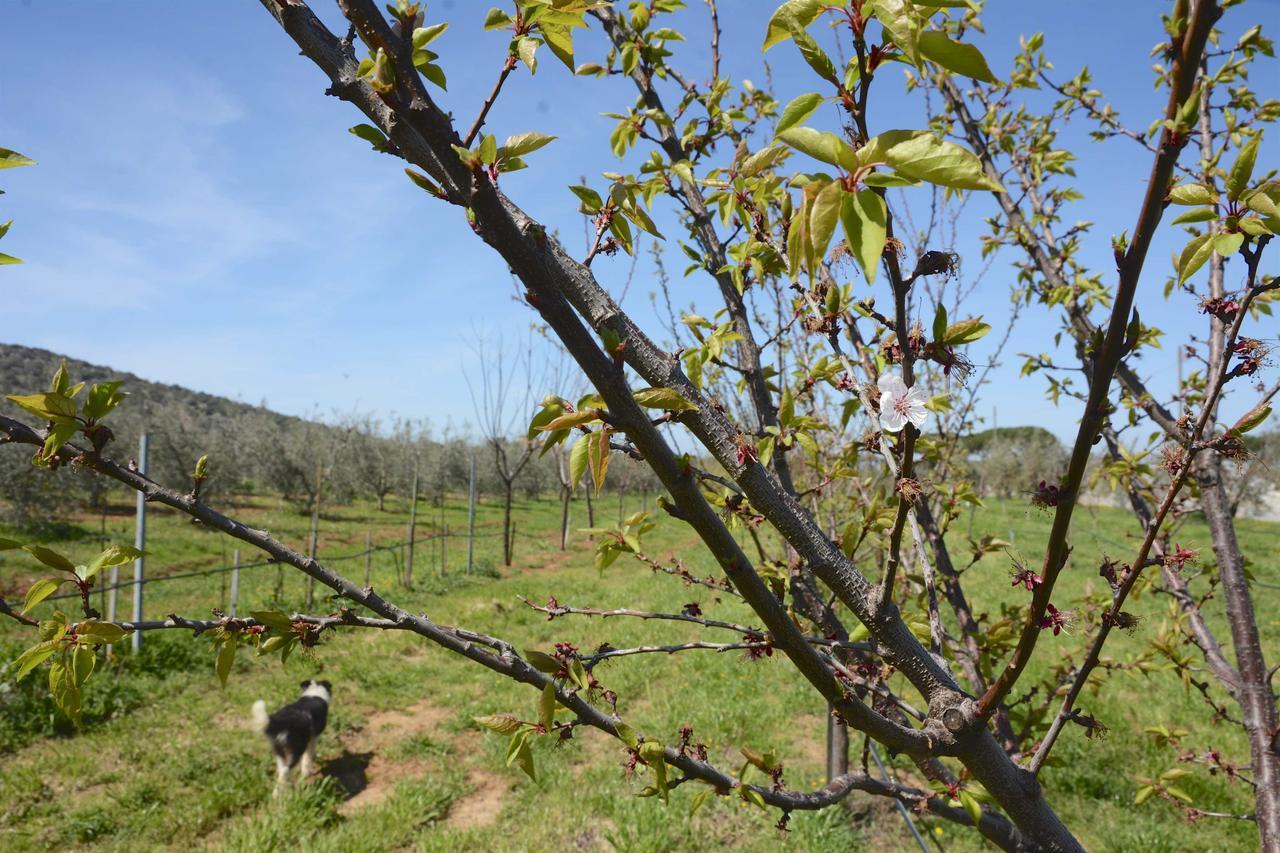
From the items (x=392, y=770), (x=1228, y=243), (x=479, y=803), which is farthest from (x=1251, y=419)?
(x=392, y=770)

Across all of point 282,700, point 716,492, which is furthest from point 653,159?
point 282,700

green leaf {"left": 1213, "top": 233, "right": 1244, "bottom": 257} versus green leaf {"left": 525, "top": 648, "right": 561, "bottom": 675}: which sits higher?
green leaf {"left": 1213, "top": 233, "right": 1244, "bottom": 257}

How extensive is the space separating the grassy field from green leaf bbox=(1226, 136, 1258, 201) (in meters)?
2.44

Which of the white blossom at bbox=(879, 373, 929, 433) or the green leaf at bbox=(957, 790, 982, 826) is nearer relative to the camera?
the white blossom at bbox=(879, 373, 929, 433)

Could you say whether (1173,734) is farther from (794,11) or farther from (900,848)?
(794,11)

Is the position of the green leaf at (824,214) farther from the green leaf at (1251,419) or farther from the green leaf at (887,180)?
the green leaf at (1251,419)

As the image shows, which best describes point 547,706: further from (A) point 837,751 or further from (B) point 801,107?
(A) point 837,751

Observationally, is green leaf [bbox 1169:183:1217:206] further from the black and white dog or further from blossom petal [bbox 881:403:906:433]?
the black and white dog

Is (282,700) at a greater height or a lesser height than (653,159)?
lesser

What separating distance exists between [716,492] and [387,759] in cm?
552

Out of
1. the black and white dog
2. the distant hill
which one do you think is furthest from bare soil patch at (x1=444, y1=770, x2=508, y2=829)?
the distant hill

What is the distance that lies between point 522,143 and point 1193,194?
853mm

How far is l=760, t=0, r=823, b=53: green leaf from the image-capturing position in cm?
74

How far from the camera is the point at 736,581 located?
0.93 m
